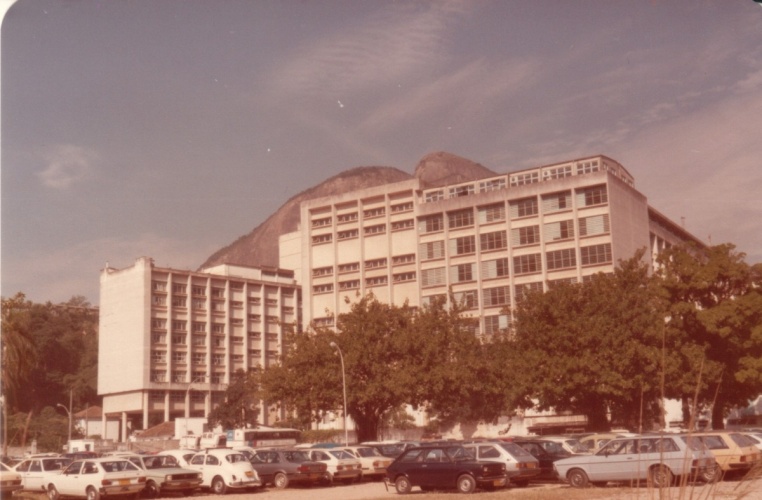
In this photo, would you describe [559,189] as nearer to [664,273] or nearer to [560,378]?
[664,273]

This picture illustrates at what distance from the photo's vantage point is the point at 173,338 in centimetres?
11831

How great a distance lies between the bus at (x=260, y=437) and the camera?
5862 centimetres

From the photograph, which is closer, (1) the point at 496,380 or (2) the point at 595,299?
(2) the point at 595,299

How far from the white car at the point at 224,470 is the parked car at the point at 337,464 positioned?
115 inches

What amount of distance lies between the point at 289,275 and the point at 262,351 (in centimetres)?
1388

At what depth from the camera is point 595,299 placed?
48.5 meters

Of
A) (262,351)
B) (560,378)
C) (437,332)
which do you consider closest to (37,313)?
(262,351)

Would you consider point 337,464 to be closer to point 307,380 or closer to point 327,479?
point 327,479

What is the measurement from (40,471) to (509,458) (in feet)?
53.9

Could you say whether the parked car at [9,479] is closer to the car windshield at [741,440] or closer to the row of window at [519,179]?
the car windshield at [741,440]

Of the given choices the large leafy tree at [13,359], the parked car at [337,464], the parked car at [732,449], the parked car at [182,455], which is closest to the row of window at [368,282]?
the parked car at [337,464]

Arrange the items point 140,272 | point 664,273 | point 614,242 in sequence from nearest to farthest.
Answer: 1. point 664,273
2. point 614,242
3. point 140,272

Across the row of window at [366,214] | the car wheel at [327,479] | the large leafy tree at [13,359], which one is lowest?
the car wheel at [327,479]

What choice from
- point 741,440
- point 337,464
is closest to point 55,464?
point 337,464
